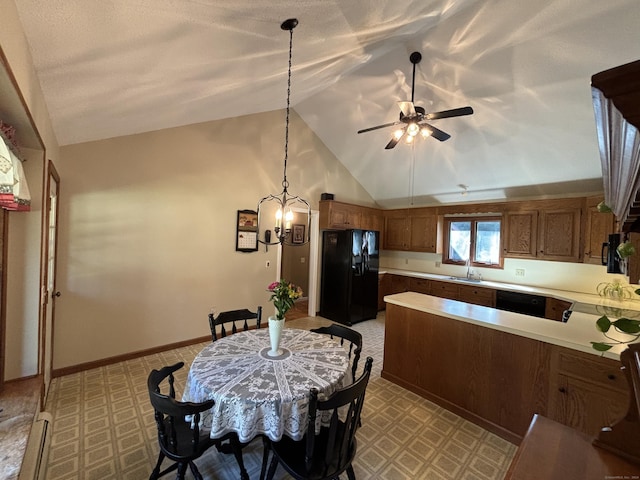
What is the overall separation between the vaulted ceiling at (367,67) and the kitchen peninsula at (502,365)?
2.26 m

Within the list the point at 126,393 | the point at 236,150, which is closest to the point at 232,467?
the point at 126,393

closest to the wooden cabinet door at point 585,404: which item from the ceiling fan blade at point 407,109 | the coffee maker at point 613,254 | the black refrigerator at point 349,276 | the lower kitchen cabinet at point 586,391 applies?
the lower kitchen cabinet at point 586,391

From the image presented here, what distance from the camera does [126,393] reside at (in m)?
2.62

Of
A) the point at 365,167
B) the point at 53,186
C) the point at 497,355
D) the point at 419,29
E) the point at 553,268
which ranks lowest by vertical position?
the point at 497,355

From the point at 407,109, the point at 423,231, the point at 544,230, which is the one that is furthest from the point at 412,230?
the point at 407,109

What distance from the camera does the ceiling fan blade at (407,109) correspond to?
2.59 meters

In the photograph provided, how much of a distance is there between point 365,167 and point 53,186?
4437 mm

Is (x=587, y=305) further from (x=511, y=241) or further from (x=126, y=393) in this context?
(x=126, y=393)

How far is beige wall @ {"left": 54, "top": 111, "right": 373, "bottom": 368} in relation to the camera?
9.49 ft

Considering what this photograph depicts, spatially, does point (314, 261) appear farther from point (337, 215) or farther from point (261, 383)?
point (261, 383)

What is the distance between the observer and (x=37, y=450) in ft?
5.55

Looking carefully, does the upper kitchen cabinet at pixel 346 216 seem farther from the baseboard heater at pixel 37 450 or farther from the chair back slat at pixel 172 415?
the baseboard heater at pixel 37 450

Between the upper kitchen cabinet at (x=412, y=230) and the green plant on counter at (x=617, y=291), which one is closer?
the green plant on counter at (x=617, y=291)

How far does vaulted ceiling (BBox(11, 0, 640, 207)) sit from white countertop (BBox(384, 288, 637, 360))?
2.23 meters
